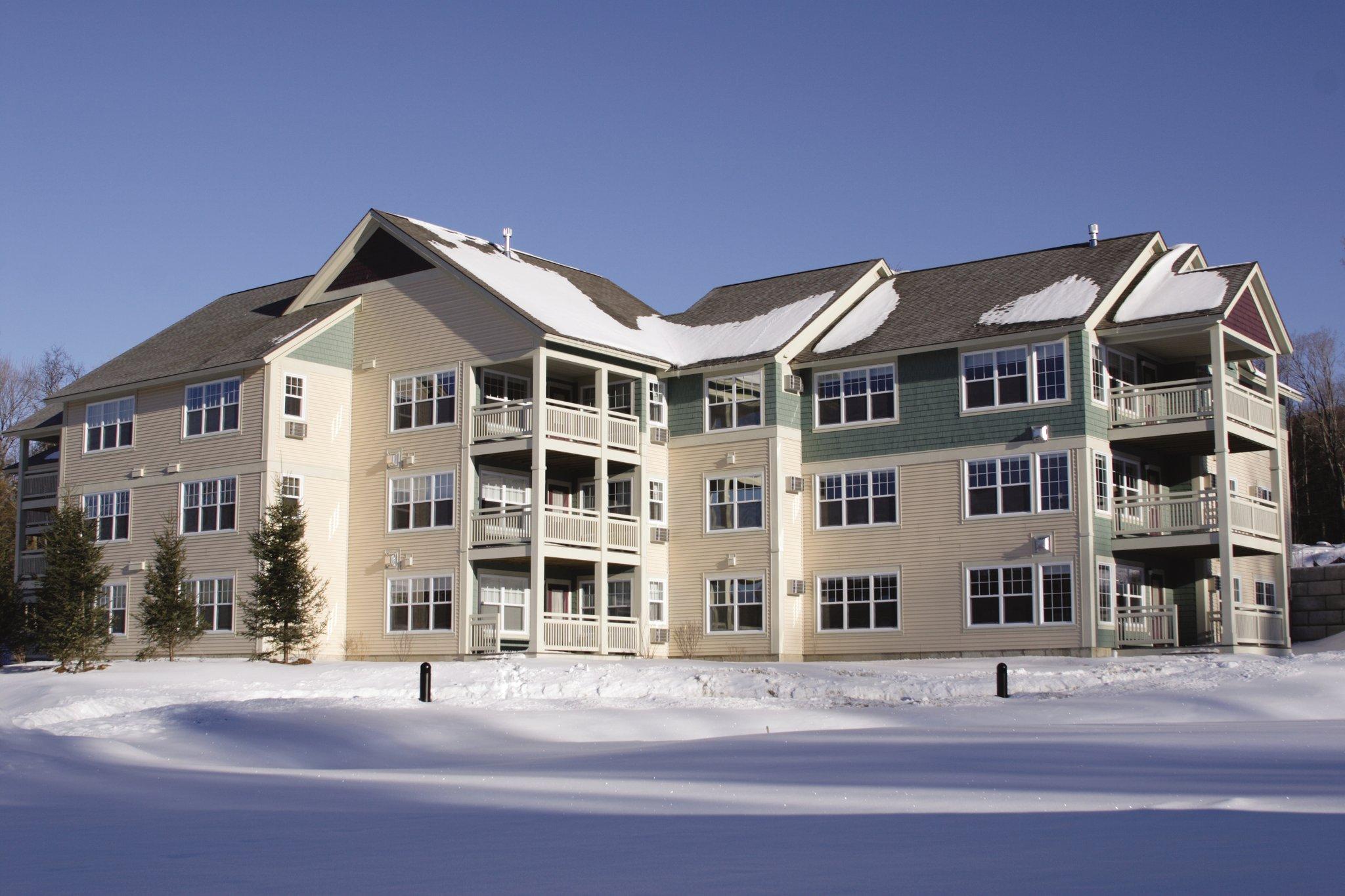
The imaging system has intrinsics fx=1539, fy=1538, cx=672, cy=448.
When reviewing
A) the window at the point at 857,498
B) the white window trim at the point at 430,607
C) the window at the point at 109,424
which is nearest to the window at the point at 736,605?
the window at the point at 857,498

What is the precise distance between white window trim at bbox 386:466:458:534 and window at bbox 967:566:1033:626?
13022mm

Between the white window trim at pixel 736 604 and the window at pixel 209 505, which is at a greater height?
the window at pixel 209 505

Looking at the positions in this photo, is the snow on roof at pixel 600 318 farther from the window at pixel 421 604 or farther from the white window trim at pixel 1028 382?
the window at pixel 421 604

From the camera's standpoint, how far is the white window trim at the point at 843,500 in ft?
126

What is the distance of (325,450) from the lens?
4112 centimetres

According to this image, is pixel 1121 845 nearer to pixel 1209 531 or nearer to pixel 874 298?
pixel 1209 531

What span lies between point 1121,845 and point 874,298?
32.9m

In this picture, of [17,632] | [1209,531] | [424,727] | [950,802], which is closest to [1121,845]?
[950,802]

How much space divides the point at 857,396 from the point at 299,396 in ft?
48.3

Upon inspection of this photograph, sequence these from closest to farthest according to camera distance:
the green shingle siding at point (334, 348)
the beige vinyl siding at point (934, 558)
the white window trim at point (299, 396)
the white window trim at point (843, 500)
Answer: the beige vinyl siding at point (934, 558), the white window trim at point (843, 500), the white window trim at point (299, 396), the green shingle siding at point (334, 348)

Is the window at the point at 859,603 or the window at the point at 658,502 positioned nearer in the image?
the window at the point at 859,603

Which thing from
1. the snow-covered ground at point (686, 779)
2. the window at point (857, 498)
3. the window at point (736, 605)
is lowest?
the snow-covered ground at point (686, 779)

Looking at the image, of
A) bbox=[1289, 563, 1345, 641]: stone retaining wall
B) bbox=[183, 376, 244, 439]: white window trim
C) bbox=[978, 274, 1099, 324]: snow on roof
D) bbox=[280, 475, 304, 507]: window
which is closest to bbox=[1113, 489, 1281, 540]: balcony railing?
bbox=[978, 274, 1099, 324]: snow on roof

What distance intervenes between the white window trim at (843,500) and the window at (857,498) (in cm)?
2
